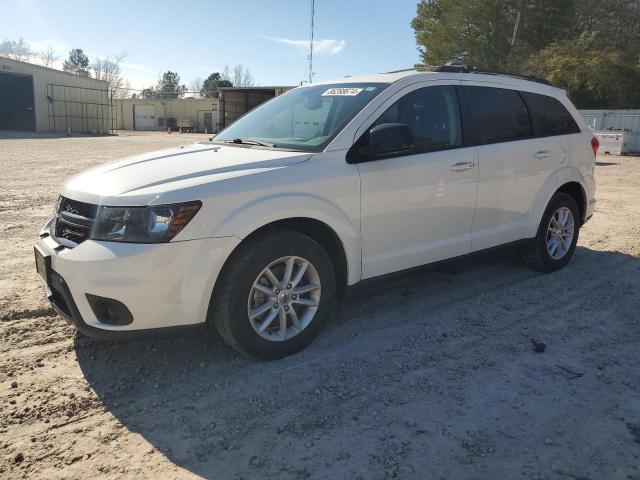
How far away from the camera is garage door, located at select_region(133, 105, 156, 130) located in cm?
6444

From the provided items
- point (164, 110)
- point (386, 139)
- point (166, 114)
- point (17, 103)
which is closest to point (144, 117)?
point (164, 110)

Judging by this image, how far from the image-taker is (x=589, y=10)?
3378 cm

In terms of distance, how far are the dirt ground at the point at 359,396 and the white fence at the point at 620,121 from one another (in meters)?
24.1

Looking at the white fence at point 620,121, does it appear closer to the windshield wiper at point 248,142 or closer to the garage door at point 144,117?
the windshield wiper at point 248,142

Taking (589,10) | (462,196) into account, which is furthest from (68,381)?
(589,10)

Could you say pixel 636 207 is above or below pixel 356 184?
below

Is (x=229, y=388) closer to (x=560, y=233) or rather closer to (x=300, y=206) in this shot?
(x=300, y=206)

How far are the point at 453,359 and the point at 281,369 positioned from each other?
117 centimetres

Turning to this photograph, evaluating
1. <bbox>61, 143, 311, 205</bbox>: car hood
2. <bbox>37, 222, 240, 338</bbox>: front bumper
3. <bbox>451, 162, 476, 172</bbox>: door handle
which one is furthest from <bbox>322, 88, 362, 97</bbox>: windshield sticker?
<bbox>37, 222, 240, 338</bbox>: front bumper

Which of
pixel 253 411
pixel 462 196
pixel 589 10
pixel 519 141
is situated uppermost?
pixel 589 10

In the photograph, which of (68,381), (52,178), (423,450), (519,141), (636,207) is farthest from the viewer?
(52,178)

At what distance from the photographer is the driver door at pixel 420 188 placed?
12.7ft

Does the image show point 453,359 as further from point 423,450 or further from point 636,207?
point 636,207

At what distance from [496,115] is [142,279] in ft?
11.3
